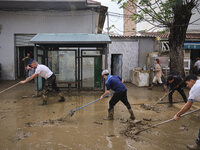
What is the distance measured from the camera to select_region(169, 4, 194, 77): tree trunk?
28.1 feet

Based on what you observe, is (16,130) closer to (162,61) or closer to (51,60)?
(51,60)

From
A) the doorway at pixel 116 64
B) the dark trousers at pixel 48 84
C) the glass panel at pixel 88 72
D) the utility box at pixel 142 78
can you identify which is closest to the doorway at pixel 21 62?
the glass panel at pixel 88 72

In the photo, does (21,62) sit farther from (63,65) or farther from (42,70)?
(42,70)

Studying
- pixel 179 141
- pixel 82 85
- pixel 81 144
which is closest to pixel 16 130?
pixel 81 144

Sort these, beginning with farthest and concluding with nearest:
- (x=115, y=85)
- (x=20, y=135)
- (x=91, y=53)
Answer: (x=91, y=53)
(x=115, y=85)
(x=20, y=135)

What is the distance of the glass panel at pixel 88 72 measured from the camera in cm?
872

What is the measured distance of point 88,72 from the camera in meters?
8.83

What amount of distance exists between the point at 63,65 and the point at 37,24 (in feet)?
14.7

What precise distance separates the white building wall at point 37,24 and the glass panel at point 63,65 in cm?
338

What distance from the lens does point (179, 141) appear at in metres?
3.75

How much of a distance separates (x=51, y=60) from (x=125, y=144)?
6417 millimetres

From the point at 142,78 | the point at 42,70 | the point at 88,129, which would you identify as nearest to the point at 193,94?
the point at 88,129

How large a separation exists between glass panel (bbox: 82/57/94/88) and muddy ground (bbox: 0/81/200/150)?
2.38 metres

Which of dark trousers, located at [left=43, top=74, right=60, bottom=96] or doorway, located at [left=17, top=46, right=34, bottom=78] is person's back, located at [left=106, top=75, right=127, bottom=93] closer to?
dark trousers, located at [left=43, top=74, right=60, bottom=96]
